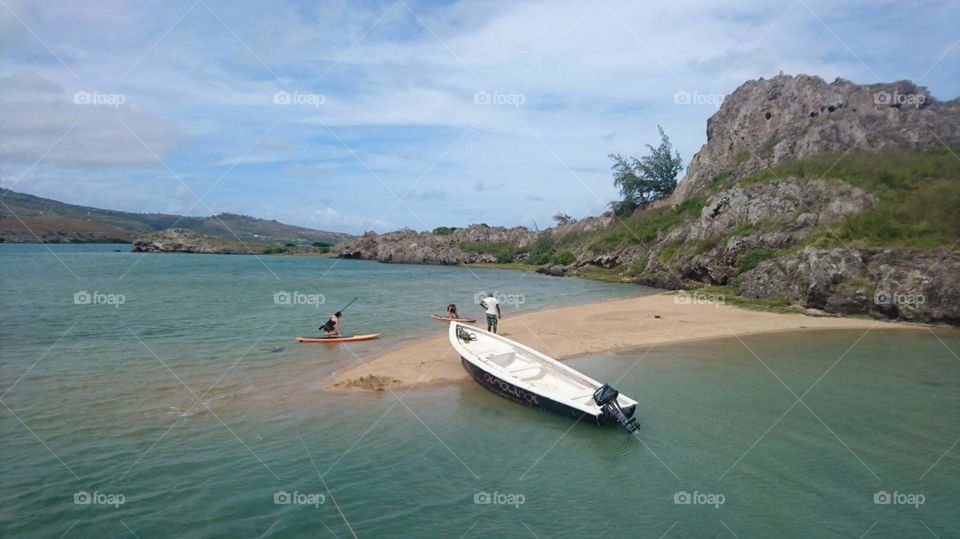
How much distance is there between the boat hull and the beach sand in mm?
1238

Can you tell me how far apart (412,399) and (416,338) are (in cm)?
941

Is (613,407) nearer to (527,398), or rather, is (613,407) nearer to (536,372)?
(527,398)

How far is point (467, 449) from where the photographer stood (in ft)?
38.1

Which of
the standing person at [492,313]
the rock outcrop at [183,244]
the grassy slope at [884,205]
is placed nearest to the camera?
the standing person at [492,313]

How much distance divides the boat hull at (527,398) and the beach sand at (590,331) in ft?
4.06

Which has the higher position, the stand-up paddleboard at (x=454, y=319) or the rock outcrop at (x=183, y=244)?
the rock outcrop at (x=183, y=244)

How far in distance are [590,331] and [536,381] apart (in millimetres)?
9746

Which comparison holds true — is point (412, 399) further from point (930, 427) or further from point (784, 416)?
point (930, 427)

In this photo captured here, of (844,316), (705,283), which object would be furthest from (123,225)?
(844,316)

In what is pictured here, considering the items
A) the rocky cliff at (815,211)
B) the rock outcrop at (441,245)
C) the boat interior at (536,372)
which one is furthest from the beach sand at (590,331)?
the rock outcrop at (441,245)

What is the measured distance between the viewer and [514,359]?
1723 centimetres

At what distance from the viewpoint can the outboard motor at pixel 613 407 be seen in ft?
39.7

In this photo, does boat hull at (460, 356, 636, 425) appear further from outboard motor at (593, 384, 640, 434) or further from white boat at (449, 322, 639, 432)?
outboard motor at (593, 384, 640, 434)

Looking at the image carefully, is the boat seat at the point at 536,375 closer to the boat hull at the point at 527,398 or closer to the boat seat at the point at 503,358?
the boat hull at the point at 527,398
